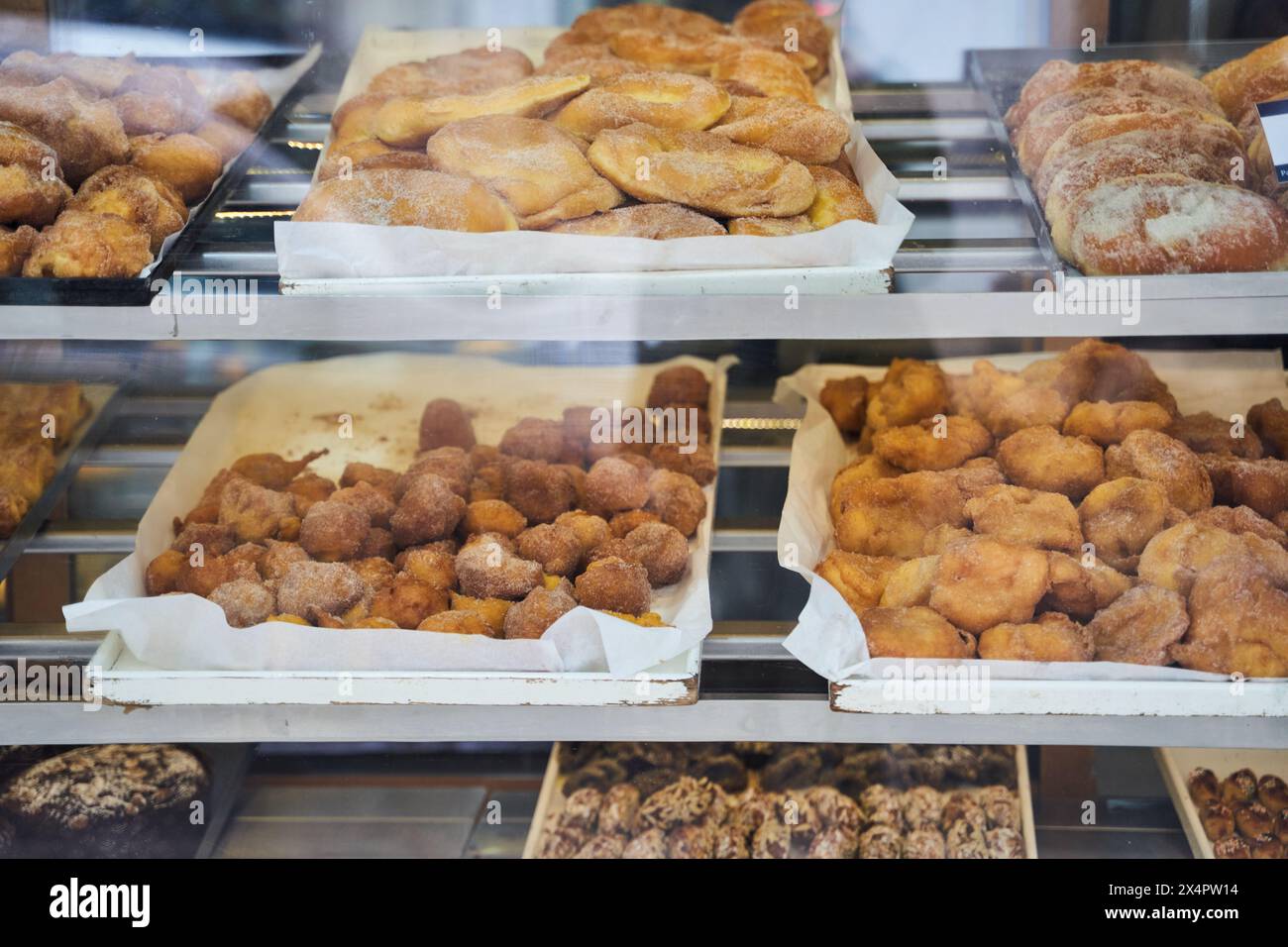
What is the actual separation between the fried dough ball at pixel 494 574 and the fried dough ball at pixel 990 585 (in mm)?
596

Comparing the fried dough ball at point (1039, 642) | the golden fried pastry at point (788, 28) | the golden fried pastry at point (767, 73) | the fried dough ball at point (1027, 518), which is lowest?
the fried dough ball at point (1039, 642)

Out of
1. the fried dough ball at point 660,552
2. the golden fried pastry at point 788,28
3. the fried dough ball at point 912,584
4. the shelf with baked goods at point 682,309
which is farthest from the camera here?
the golden fried pastry at point 788,28

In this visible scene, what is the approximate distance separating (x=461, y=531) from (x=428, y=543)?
0.22ft

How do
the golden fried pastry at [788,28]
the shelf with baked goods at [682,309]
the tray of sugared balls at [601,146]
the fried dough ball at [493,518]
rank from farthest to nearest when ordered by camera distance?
the golden fried pastry at [788,28] → the fried dough ball at [493,518] → the tray of sugared balls at [601,146] → the shelf with baked goods at [682,309]

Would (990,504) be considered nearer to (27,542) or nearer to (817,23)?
(817,23)

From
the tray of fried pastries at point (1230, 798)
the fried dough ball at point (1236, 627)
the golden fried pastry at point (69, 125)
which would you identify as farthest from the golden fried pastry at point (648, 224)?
the tray of fried pastries at point (1230, 798)

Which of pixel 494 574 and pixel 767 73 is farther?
pixel 767 73

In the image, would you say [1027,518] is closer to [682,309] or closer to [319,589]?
[682,309]

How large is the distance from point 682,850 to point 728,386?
0.89 m

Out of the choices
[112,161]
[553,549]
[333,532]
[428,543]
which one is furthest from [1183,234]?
[112,161]

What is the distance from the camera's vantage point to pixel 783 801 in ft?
6.94

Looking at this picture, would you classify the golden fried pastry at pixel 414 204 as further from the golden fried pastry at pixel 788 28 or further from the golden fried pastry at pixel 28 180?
the golden fried pastry at pixel 788 28

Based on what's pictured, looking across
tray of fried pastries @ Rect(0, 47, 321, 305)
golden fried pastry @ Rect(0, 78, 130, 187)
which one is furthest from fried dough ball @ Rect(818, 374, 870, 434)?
golden fried pastry @ Rect(0, 78, 130, 187)

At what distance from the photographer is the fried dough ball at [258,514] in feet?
6.68
